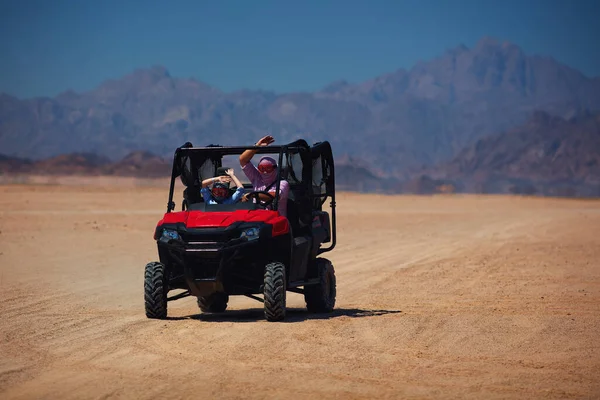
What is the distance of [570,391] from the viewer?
888cm

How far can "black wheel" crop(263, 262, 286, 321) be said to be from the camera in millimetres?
12672

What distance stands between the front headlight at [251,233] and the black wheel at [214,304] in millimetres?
2165

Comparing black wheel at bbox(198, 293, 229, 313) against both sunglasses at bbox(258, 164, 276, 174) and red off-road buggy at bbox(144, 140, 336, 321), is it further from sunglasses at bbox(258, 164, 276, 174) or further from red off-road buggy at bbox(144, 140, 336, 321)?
sunglasses at bbox(258, 164, 276, 174)

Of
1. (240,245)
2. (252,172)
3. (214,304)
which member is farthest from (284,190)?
(214,304)

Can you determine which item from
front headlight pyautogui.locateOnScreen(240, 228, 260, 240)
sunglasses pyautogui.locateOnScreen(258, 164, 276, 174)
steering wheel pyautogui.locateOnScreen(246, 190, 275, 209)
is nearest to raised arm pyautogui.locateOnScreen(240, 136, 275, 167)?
sunglasses pyautogui.locateOnScreen(258, 164, 276, 174)

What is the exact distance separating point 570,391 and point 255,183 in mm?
6115

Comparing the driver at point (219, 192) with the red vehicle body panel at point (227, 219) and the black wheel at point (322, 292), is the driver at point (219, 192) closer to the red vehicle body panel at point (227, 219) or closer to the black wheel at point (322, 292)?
the red vehicle body panel at point (227, 219)

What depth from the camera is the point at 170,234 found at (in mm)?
13039

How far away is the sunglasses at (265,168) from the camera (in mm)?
13805

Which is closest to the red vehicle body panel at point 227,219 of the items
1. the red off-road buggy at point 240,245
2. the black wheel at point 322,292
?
the red off-road buggy at point 240,245

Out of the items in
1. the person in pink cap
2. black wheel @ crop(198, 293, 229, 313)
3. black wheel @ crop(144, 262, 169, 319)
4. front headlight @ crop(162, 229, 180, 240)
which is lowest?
black wheel @ crop(198, 293, 229, 313)

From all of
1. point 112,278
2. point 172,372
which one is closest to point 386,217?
point 112,278

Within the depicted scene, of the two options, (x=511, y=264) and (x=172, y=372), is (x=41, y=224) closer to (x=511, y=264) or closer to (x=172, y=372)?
(x=511, y=264)

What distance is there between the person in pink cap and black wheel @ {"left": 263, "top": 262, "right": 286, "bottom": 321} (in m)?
1.10
